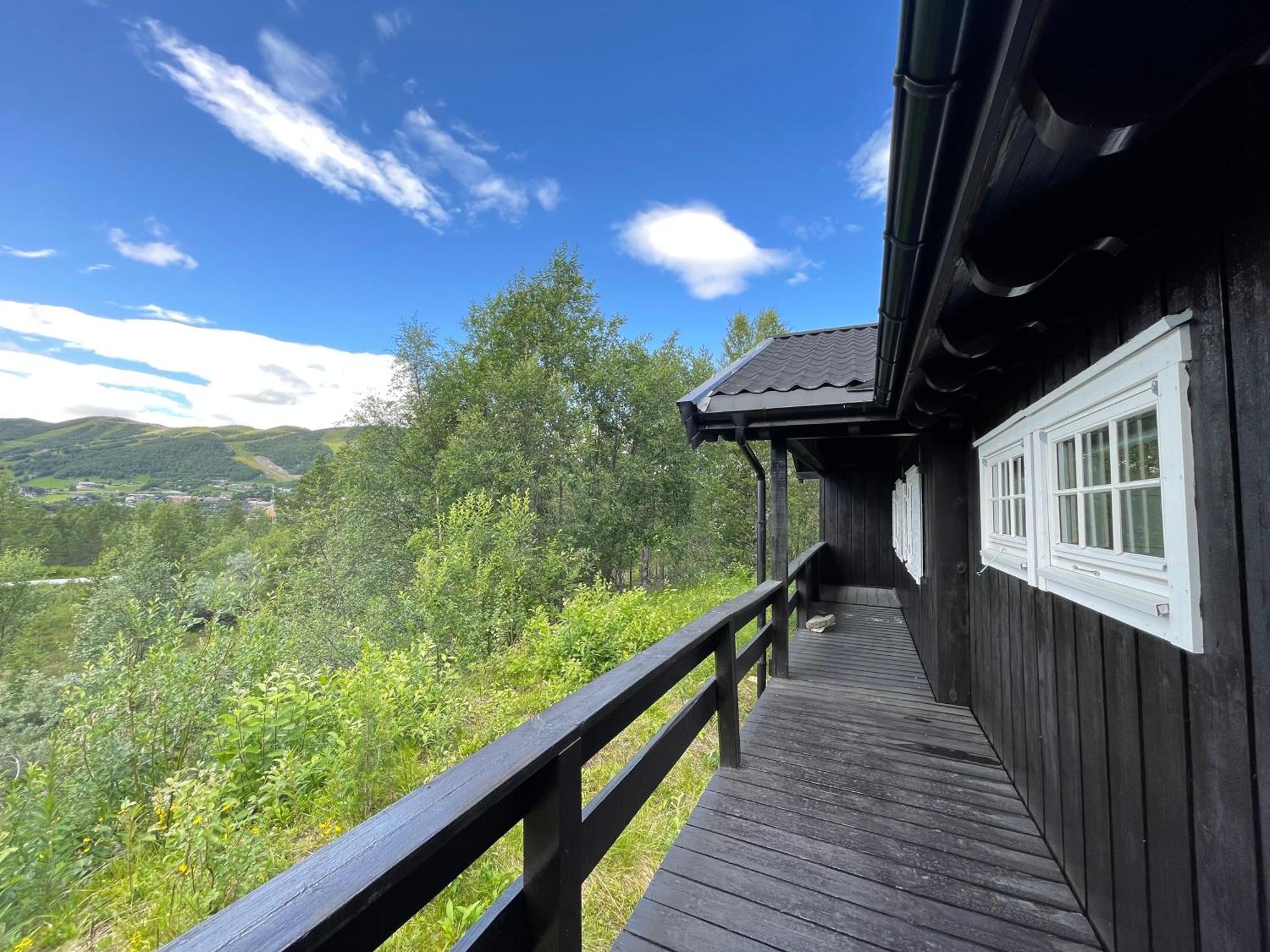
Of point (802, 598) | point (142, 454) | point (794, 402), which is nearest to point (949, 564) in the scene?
point (794, 402)

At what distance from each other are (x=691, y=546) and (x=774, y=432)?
10.0 metres

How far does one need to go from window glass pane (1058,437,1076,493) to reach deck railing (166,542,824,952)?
52.3 inches

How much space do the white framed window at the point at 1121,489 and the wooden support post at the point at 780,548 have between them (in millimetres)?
1625

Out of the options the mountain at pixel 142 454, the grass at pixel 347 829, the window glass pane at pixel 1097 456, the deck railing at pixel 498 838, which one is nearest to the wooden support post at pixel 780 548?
the grass at pixel 347 829

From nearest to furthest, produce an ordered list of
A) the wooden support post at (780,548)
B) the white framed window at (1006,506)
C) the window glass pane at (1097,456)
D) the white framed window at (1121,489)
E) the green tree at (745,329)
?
the white framed window at (1121,489), the window glass pane at (1097,456), the white framed window at (1006,506), the wooden support post at (780,548), the green tree at (745,329)

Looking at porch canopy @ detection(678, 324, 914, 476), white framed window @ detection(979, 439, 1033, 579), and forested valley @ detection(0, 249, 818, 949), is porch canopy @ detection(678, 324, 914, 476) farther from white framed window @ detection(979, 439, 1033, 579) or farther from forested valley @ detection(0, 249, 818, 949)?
forested valley @ detection(0, 249, 818, 949)

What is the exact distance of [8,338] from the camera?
32.5m

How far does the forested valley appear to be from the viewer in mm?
2438

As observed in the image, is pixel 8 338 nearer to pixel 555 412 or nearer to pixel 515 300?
pixel 515 300

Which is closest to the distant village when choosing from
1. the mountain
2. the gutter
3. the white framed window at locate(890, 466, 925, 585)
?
the mountain

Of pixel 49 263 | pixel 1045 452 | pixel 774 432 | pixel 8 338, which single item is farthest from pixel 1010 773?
pixel 8 338

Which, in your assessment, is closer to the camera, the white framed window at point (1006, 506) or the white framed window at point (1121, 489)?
the white framed window at point (1121, 489)

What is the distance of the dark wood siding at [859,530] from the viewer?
629 centimetres

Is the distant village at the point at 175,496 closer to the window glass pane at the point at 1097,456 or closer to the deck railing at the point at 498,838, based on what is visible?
the deck railing at the point at 498,838
